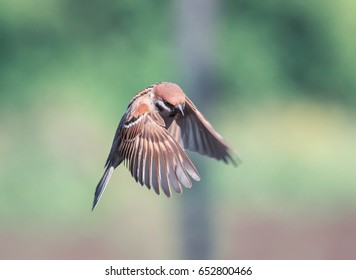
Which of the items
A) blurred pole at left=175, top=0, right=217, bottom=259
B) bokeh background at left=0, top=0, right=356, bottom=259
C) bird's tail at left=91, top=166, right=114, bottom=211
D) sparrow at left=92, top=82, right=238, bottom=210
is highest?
bokeh background at left=0, top=0, right=356, bottom=259

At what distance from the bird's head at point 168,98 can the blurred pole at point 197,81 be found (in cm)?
218

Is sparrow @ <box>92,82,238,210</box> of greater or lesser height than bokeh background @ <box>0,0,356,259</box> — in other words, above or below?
below

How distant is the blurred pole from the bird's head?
218 cm

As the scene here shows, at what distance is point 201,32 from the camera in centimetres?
509

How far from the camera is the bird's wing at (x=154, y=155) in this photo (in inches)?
88.0

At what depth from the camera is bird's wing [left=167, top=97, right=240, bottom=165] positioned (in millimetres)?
2597

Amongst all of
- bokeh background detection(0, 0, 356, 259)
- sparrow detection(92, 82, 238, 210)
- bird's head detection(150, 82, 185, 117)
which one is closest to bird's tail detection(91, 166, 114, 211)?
sparrow detection(92, 82, 238, 210)

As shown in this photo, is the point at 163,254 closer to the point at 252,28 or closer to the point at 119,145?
the point at 252,28

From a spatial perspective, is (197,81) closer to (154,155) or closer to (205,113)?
(205,113)

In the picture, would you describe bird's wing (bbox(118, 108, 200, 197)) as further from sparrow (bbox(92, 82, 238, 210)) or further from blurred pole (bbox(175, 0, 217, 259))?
blurred pole (bbox(175, 0, 217, 259))

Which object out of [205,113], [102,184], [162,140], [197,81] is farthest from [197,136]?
[205,113]

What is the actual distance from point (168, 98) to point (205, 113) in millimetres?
3104

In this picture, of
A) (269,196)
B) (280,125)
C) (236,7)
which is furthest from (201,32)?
(236,7)
